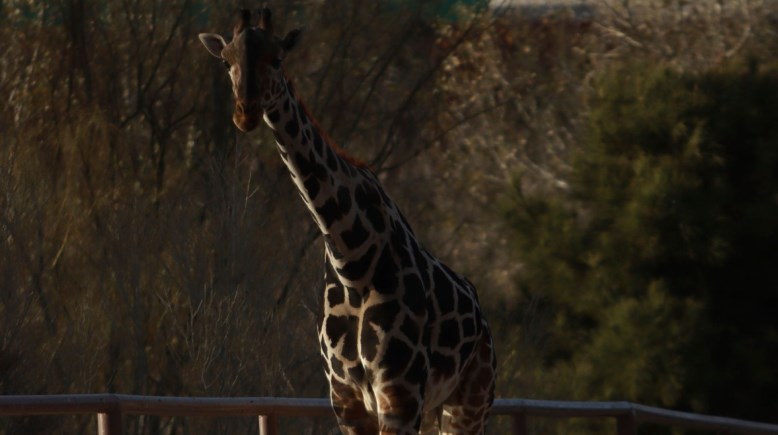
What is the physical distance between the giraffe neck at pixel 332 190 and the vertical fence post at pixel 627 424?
325 cm

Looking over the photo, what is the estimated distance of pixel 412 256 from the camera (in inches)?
285

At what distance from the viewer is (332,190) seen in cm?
701

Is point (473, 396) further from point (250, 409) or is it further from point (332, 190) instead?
point (332, 190)

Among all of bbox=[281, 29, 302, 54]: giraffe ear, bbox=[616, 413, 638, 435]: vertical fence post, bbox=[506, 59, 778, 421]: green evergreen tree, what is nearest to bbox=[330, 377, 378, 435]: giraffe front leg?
bbox=[281, 29, 302, 54]: giraffe ear

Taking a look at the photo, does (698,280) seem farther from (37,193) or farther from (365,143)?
(37,193)

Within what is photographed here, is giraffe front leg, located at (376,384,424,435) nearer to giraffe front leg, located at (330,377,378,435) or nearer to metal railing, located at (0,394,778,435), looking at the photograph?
giraffe front leg, located at (330,377,378,435)

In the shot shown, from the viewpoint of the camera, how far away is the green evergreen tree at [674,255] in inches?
812

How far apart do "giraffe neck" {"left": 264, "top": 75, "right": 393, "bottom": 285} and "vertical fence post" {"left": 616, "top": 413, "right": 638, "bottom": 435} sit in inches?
128

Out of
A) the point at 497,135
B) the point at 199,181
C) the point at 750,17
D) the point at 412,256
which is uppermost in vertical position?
the point at 412,256

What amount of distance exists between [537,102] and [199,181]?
1137cm

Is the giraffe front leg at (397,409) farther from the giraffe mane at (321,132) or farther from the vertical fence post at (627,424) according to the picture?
the vertical fence post at (627,424)

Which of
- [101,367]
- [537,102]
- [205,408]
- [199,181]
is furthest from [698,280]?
[205,408]

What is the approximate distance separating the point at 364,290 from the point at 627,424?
3.34 meters

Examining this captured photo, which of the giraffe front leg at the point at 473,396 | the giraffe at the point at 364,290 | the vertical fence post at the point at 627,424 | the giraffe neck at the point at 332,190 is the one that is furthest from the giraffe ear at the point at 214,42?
the vertical fence post at the point at 627,424
